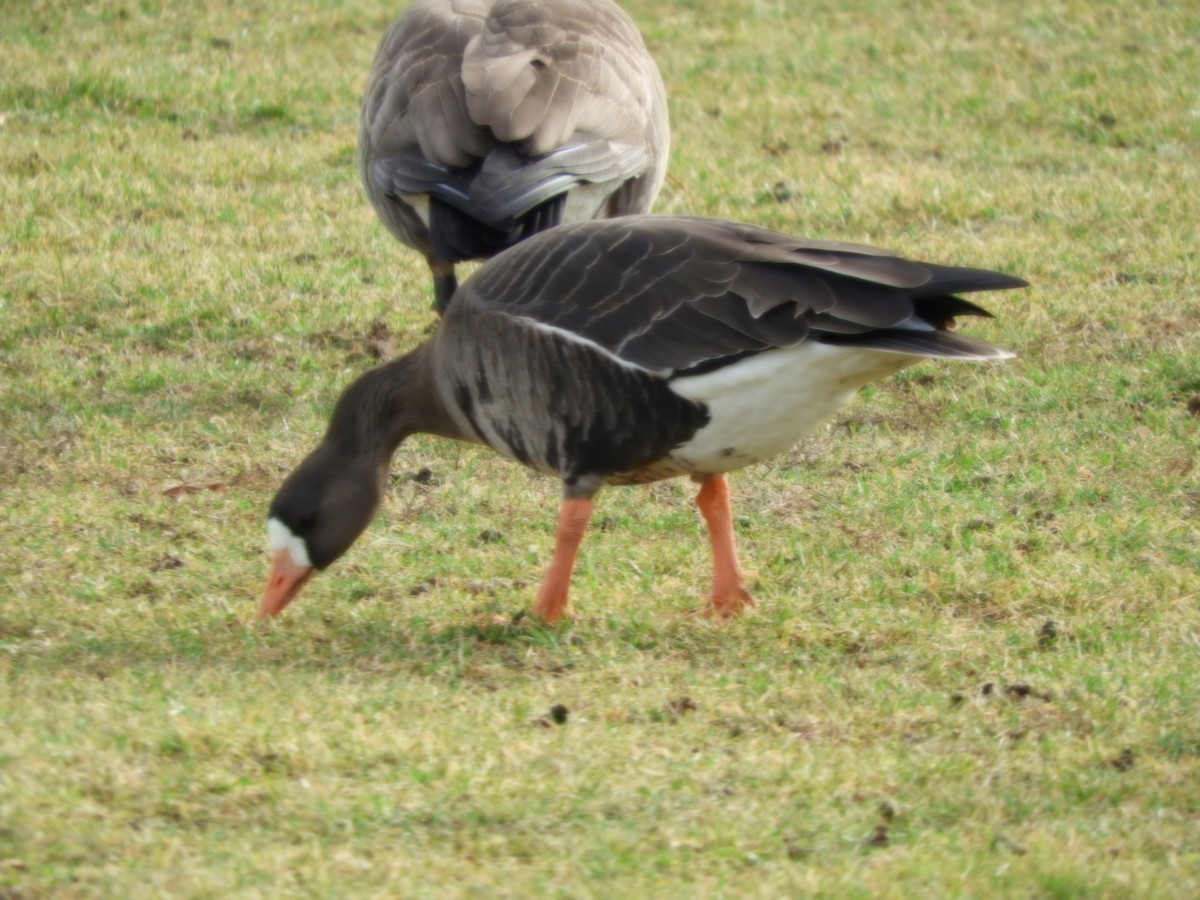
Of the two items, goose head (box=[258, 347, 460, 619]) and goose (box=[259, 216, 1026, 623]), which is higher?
goose (box=[259, 216, 1026, 623])

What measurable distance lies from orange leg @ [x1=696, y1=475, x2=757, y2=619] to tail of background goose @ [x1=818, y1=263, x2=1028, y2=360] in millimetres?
967

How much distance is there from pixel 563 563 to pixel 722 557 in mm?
550

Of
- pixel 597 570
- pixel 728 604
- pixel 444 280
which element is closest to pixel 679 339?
pixel 728 604

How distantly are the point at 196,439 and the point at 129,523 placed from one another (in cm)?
102

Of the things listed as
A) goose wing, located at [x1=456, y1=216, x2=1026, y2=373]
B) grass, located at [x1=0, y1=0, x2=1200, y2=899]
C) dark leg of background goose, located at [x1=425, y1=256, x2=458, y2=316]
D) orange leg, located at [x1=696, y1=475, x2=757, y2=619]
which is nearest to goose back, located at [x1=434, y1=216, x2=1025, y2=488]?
goose wing, located at [x1=456, y1=216, x2=1026, y2=373]

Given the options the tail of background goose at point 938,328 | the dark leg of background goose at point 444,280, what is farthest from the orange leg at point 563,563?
the dark leg of background goose at point 444,280

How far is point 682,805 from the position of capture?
3.87 metres

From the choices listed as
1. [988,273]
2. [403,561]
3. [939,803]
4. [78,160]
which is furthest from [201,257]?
[939,803]

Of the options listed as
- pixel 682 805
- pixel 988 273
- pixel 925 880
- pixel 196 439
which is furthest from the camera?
pixel 196 439

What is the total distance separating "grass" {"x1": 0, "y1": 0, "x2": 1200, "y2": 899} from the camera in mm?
3682

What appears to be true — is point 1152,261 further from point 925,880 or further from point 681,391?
point 925,880

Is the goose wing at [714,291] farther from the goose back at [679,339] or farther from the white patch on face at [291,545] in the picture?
the white patch on face at [291,545]

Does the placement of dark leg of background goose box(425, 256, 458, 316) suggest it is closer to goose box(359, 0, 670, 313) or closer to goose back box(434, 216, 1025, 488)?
goose box(359, 0, 670, 313)

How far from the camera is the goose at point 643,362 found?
4.77 m
